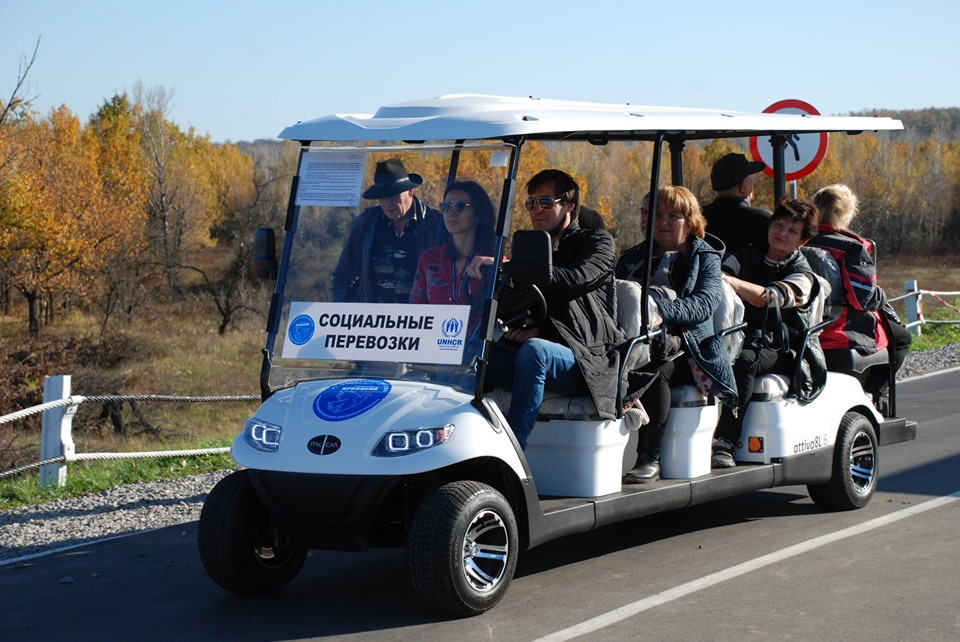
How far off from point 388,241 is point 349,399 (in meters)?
0.84

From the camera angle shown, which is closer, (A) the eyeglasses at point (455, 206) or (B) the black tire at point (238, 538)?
(B) the black tire at point (238, 538)

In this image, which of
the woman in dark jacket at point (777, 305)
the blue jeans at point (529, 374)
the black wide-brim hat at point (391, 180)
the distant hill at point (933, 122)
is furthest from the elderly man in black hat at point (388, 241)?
the distant hill at point (933, 122)

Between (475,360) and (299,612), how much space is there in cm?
137

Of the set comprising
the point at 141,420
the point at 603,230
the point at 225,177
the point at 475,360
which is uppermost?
the point at 225,177

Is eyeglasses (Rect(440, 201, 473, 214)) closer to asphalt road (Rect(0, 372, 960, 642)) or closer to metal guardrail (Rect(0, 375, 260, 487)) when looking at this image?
asphalt road (Rect(0, 372, 960, 642))

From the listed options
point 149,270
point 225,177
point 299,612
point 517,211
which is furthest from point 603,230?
point 225,177

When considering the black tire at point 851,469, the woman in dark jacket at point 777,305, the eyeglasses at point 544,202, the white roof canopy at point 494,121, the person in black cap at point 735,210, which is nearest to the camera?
the white roof canopy at point 494,121

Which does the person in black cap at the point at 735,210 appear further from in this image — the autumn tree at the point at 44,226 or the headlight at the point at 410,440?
the autumn tree at the point at 44,226

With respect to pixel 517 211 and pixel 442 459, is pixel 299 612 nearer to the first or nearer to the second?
pixel 442 459

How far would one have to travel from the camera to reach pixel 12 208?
44.9 meters

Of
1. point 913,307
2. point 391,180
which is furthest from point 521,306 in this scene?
point 913,307

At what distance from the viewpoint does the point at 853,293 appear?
7777 millimetres

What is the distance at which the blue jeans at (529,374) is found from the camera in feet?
18.4

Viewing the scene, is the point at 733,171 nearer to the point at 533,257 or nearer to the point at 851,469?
the point at 851,469
